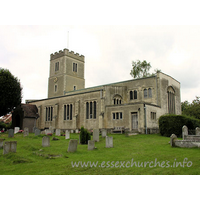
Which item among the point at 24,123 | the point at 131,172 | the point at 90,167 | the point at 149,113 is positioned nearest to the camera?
the point at 131,172

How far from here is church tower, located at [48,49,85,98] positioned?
48.1 metres

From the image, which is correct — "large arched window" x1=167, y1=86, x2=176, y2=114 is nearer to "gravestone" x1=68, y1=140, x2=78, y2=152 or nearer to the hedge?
the hedge

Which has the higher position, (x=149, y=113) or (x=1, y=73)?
(x=1, y=73)

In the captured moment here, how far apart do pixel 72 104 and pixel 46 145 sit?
21.8 m

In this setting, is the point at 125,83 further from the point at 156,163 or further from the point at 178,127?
the point at 156,163

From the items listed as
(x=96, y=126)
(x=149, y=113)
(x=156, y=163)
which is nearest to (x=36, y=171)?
(x=156, y=163)

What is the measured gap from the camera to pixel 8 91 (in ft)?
102

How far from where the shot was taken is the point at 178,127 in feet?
74.5

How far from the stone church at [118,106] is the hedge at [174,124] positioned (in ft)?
9.75

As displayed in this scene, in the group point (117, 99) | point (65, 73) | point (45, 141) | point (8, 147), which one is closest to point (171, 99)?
point (117, 99)

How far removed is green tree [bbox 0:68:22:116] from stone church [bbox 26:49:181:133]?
869 cm

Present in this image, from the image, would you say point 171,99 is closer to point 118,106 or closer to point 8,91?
point 118,106

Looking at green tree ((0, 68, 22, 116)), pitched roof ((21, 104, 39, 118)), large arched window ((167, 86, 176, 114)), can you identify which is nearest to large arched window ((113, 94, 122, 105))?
large arched window ((167, 86, 176, 114))

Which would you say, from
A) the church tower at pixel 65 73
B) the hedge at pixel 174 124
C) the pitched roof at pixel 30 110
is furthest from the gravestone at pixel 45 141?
the church tower at pixel 65 73
